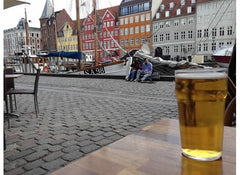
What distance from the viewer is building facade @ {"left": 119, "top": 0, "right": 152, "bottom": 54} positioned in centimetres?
4595

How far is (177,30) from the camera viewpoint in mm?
42688

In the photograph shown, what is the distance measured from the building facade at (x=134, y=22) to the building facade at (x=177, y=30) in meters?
1.96

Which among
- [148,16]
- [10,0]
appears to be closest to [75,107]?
[10,0]

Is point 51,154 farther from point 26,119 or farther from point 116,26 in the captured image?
point 116,26

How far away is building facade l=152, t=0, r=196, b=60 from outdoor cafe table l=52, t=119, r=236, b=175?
40.8 meters

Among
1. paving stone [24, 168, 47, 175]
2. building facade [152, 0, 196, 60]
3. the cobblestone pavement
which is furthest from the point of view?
building facade [152, 0, 196, 60]

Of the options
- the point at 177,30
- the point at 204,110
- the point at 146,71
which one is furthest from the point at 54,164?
the point at 177,30

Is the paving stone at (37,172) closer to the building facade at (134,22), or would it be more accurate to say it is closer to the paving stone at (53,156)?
the paving stone at (53,156)

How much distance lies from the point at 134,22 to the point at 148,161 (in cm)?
4904

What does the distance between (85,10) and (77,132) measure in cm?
1924

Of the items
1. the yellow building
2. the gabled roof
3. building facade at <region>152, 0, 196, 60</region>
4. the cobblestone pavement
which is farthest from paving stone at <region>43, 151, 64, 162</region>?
the yellow building

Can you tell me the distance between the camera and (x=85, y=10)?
820 inches

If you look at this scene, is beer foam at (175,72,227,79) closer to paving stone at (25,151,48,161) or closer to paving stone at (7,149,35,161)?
paving stone at (25,151,48,161)

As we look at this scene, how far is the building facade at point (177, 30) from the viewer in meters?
41.4
